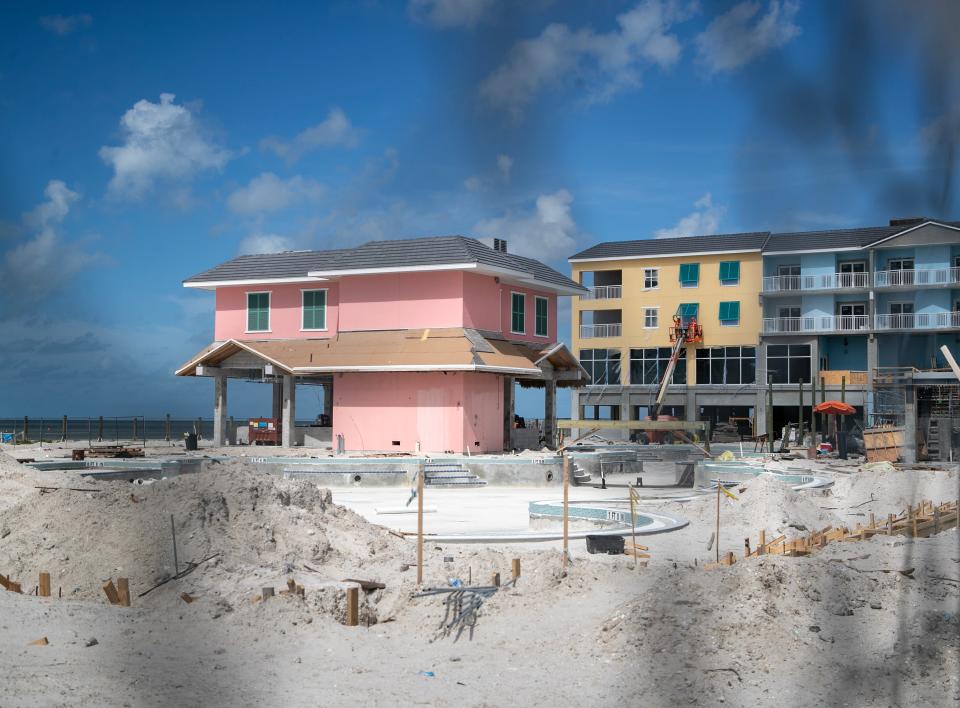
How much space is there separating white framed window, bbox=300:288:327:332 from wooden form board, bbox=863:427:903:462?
1714cm

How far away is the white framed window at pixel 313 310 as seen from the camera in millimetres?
33938

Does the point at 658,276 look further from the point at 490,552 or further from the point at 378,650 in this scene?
the point at 378,650

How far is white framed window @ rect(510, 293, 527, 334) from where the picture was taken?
3341cm

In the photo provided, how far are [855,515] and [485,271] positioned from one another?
50.4ft

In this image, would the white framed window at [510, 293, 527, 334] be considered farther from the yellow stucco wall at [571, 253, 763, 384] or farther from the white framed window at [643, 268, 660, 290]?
the white framed window at [643, 268, 660, 290]

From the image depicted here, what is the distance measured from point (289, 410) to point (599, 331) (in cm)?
2600

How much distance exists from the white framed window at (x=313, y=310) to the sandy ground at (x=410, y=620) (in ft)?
67.5

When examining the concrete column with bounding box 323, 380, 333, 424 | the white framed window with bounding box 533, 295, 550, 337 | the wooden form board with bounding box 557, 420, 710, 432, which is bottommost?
the wooden form board with bounding box 557, 420, 710, 432

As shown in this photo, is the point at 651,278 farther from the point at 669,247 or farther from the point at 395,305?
the point at 395,305

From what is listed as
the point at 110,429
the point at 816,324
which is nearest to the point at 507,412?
the point at 816,324

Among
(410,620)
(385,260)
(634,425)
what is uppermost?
(385,260)

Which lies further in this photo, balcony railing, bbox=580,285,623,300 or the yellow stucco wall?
balcony railing, bbox=580,285,623,300

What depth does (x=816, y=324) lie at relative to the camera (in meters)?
49.2

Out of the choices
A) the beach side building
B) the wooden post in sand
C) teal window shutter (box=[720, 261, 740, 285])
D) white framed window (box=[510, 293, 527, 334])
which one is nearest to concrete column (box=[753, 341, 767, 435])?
the beach side building
